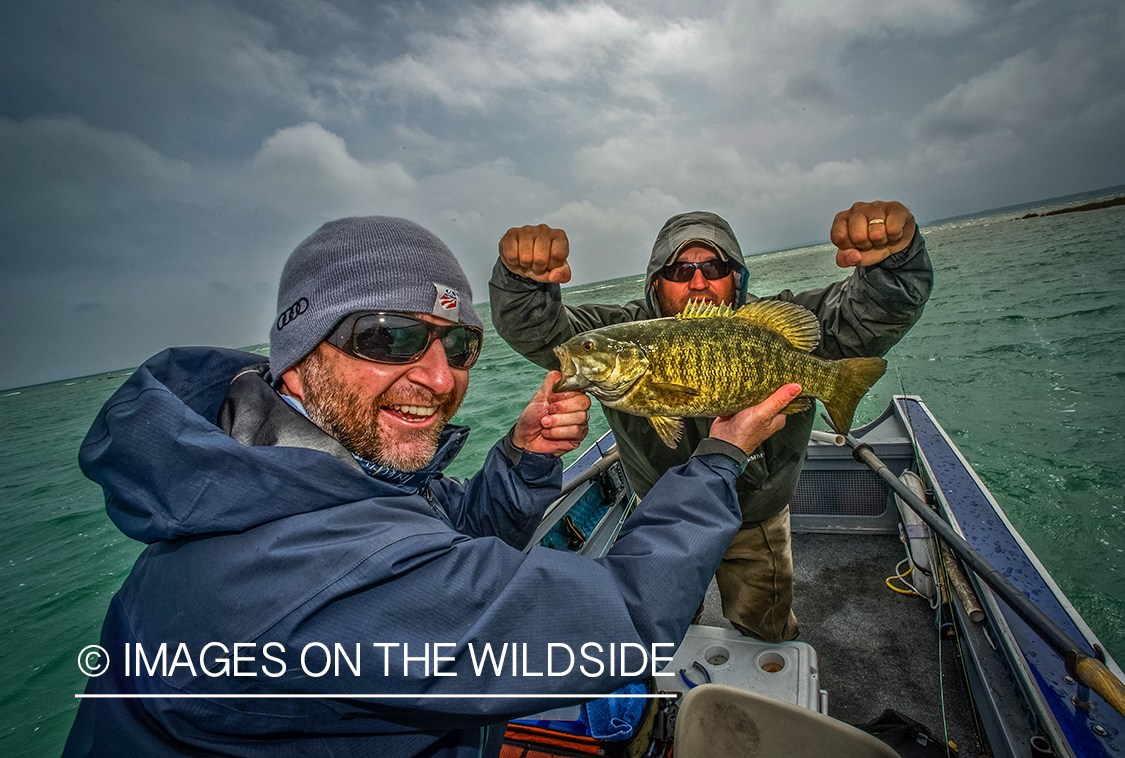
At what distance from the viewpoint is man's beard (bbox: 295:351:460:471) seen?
1.84 meters

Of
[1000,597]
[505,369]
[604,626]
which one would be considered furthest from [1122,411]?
[505,369]

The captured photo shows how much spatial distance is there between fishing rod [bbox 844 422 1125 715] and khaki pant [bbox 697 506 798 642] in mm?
973

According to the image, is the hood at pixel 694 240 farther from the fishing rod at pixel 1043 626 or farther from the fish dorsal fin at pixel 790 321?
the fishing rod at pixel 1043 626

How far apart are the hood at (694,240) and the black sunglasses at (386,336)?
6.74 feet

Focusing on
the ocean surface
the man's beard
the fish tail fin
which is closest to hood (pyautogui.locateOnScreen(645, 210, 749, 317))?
the fish tail fin

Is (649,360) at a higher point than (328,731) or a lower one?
higher

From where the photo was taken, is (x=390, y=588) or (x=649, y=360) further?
(x=649, y=360)

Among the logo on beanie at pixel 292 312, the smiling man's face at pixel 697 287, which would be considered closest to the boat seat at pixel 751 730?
the logo on beanie at pixel 292 312

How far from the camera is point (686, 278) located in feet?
11.3

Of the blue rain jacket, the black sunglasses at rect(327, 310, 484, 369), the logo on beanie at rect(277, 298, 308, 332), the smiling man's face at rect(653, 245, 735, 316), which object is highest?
the smiling man's face at rect(653, 245, 735, 316)

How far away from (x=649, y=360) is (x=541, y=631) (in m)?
1.54

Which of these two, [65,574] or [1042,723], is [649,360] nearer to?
[1042,723]

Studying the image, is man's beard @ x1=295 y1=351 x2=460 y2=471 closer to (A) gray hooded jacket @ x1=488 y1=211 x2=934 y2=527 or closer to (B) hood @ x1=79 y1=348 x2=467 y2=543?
(B) hood @ x1=79 y1=348 x2=467 y2=543

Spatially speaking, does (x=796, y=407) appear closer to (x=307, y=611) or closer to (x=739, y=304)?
(x=739, y=304)
